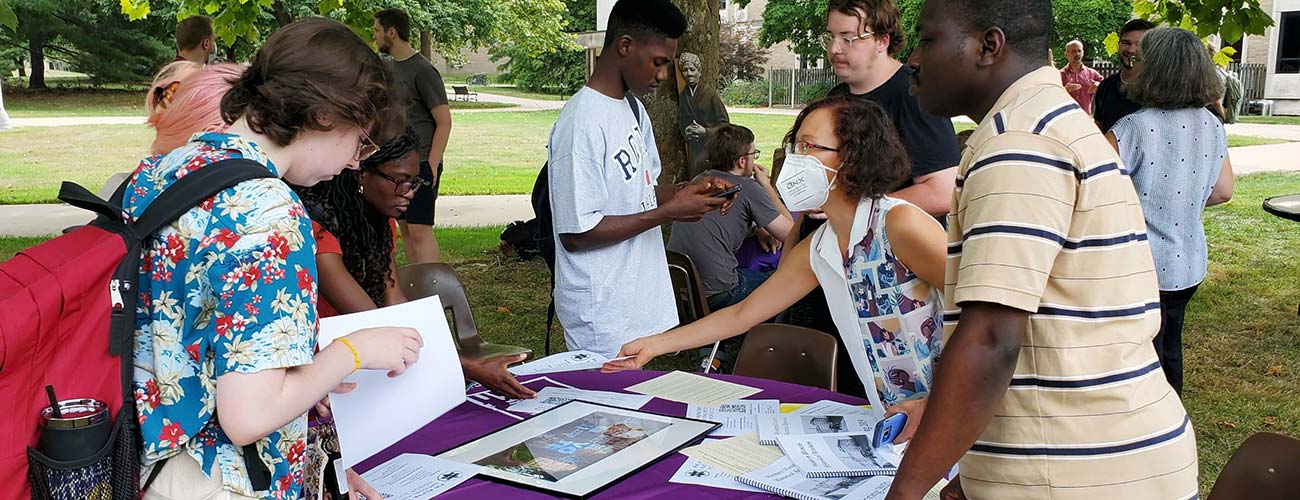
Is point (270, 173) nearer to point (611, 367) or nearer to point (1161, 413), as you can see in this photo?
point (1161, 413)

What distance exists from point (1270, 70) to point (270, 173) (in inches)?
1190

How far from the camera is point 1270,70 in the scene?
86.9ft

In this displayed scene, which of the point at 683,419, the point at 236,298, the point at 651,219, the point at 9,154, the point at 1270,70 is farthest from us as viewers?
the point at 1270,70

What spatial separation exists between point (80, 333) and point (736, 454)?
1417 mm

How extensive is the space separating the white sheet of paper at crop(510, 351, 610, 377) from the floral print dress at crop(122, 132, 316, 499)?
158 cm

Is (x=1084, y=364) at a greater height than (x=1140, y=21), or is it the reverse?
(x=1140, y=21)

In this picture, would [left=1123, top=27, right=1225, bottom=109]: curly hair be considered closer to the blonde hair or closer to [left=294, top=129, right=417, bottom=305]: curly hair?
[left=294, top=129, right=417, bottom=305]: curly hair

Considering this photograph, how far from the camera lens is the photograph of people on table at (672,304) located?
1.47 meters

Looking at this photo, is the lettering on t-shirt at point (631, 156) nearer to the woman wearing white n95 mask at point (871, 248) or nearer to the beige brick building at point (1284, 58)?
the woman wearing white n95 mask at point (871, 248)

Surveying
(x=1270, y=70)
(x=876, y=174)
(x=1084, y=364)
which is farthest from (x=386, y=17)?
(x=1270, y=70)

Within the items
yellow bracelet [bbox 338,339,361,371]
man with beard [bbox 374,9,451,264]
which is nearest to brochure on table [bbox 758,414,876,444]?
yellow bracelet [bbox 338,339,361,371]

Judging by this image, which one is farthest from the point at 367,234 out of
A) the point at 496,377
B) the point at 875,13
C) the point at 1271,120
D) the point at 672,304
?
the point at 1271,120

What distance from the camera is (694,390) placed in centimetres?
296

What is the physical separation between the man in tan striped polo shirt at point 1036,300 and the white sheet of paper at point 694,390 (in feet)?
4.19
